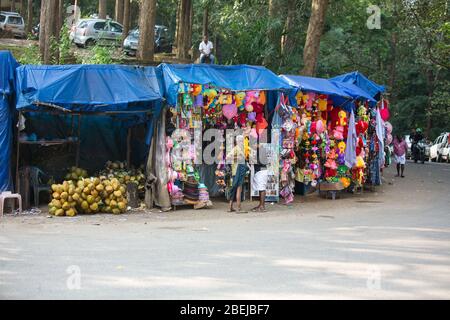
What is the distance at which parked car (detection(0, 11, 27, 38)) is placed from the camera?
42000 millimetres

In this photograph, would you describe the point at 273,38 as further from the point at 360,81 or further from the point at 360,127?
the point at 360,127

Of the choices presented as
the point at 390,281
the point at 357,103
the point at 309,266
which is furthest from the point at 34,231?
the point at 357,103

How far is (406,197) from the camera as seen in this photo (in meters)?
18.5

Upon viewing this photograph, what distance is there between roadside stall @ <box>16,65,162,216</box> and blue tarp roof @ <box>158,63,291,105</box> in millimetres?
337

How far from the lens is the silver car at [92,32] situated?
115ft

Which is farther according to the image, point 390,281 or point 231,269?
point 231,269

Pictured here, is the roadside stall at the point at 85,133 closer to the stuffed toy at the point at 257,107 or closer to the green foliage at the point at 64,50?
the stuffed toy at the point at 257,107

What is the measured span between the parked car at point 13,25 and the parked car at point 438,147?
83.7 ft

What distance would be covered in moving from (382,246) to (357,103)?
9.23 meters

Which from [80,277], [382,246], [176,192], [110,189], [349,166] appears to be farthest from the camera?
[349,166]

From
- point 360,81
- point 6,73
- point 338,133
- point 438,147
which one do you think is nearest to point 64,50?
point 360,81

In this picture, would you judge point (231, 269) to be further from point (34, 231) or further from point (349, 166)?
point (349, 166)

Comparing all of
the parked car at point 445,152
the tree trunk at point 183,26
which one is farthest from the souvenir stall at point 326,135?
the parked car at point 445,152
